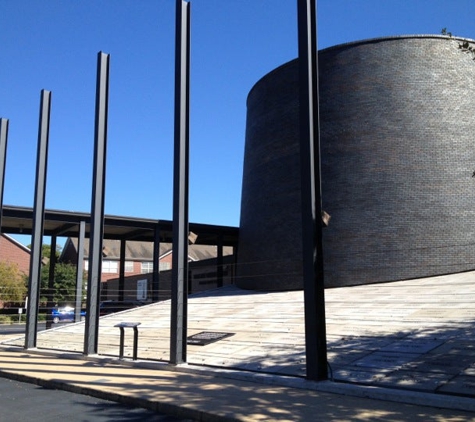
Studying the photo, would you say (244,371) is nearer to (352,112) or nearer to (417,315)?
(417,315)

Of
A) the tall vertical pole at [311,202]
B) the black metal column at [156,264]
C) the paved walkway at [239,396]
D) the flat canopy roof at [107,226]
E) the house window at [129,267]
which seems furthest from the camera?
the house window at [129,267]

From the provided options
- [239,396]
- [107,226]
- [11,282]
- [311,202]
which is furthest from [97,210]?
[11,282]

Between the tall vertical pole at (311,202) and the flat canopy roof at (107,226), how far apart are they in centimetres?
1904

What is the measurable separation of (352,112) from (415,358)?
15.4 metres

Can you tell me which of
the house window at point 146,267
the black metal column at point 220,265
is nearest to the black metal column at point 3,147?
the black metal column at point 220,265

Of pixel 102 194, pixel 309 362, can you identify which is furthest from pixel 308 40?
pixel 102 194

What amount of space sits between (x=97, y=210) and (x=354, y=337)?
266 inches

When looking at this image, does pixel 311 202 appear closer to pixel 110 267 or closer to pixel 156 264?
pixel 156 264

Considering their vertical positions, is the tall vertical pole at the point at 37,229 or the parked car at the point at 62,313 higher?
the tall vertical pole at the point at 37,229

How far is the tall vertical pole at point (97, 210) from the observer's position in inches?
504

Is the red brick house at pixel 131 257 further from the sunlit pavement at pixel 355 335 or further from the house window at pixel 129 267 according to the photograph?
the sunlit pavement at pixel 355 335

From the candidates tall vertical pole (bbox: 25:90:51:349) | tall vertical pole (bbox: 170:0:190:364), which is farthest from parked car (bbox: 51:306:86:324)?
tall vertical pole (bbox: 170:0:190:364)

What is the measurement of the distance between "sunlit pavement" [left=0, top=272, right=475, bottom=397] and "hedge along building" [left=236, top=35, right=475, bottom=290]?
4.82 feet

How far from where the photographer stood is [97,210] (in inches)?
519
